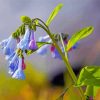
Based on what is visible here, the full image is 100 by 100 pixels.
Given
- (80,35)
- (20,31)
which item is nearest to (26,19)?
(20,31)

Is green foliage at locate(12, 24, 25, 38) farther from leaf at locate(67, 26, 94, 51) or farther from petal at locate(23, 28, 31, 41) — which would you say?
leaf at locate(67, 26, 94, 51)

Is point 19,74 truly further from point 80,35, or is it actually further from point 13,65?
point 80,35

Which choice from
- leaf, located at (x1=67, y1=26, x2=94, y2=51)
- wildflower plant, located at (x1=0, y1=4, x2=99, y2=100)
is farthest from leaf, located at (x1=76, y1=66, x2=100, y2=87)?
leaf, located at (x1=67, y1=26, x2=94, y2=51)

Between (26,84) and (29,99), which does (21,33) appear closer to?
(29,99)

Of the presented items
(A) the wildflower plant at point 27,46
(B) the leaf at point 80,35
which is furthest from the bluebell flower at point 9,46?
(B) the leaf at point 80,35

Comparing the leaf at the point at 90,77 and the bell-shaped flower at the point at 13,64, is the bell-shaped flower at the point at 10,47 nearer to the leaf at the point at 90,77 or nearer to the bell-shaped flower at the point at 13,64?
the bell-shaped flower at the point at 13,64

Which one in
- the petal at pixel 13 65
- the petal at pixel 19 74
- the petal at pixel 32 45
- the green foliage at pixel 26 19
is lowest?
the petal at pixel 19 74
